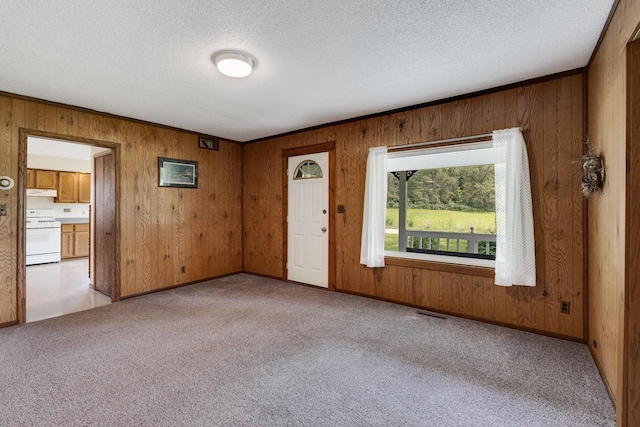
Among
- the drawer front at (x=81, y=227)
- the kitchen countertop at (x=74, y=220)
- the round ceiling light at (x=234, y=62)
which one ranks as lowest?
the drawer front at (x=81, y=227)

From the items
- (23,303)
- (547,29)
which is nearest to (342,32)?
(547,29)

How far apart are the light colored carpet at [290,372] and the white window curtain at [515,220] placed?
0.60 metres

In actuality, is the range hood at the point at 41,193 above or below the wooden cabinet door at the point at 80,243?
above

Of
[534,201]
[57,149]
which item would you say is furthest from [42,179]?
[534,201]

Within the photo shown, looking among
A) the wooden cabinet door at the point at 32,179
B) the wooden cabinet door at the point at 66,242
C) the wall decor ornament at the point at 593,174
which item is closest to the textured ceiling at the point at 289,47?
the wall decor ornament at the point at 593,174

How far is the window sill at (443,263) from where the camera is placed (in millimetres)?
3299

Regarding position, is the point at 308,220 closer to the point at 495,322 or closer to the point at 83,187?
the point at 495,322

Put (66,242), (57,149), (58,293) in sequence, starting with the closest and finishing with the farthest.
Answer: (58,293)
(57,149)
(66,242)

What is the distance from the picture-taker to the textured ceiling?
6.40ft

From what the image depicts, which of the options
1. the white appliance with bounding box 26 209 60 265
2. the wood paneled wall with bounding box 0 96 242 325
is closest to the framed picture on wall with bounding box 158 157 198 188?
the wood paneled wall with bounding box 0 96 242 325

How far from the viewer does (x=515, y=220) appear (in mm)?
2990

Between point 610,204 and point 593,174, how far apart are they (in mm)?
336

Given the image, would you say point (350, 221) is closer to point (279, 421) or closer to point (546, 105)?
point (546, 105)

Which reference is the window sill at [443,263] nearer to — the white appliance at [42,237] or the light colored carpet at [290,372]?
Answer: the light colored carpet at [290,372]
